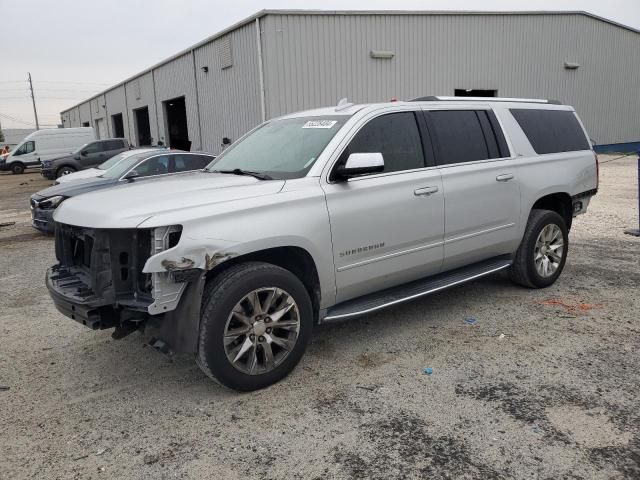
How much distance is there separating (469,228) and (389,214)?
1.02 meters

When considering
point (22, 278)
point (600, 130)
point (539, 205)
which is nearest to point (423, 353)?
point (539, 205)

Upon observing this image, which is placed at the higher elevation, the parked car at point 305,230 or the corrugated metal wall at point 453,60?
the corrugated metal wall at point 453,60

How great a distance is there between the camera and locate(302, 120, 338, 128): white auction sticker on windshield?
4.30m

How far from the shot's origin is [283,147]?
174 inches

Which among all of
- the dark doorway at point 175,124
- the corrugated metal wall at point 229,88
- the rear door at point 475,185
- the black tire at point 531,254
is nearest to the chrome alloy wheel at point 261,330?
the rear door at point 475,185

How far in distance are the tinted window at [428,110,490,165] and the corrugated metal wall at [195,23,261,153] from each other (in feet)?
43.1

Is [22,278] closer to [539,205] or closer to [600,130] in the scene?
[539,205]

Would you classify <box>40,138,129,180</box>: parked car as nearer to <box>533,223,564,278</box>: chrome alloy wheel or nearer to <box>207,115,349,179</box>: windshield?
<box>207,115,349,179</box>: windshield

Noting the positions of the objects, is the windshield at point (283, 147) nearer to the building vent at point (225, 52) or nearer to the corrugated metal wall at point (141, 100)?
the building vent at point (225, 52)

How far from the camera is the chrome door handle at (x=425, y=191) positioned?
434 cm

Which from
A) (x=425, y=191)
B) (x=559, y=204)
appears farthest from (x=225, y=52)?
(x=425, y=191)

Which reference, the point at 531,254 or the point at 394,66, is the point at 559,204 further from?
the point at 394,66

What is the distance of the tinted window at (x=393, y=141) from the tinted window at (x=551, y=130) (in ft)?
5.06

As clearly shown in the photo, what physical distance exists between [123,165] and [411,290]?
28.0 ft
